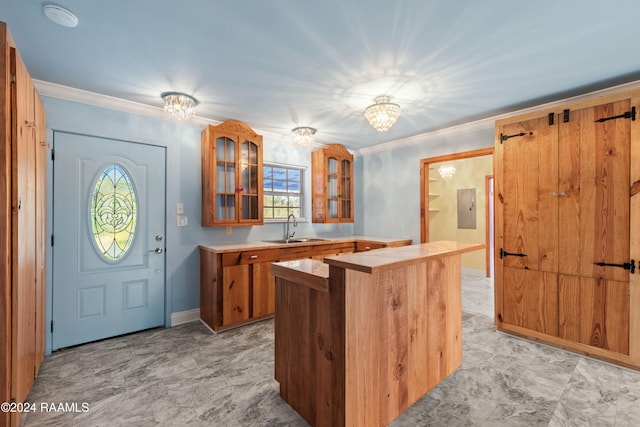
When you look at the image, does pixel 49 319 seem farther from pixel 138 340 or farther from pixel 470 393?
pixel 470 393

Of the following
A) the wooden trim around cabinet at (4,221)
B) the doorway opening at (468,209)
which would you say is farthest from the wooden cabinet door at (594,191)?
the wooden trim around cabinet at (4,221)

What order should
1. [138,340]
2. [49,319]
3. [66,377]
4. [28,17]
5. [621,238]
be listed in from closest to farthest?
[28,17] < [66,377] < [621,238] < [49,319] < [138,340]

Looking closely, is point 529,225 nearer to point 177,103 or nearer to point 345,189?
point 345,189

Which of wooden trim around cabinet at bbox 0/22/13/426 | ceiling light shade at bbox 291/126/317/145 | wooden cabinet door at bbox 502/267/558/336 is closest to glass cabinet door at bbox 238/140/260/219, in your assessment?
ceiling light shade at bbox 291/126/317/145

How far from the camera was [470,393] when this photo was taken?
6.71ft

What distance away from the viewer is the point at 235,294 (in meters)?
3.20

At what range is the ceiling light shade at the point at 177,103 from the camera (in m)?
2.75

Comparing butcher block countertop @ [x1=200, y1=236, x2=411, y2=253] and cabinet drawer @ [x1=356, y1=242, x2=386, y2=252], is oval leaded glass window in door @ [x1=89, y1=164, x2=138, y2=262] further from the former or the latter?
cabinet drawer @ [x1=356, y1=242, x2=386, y2=252]

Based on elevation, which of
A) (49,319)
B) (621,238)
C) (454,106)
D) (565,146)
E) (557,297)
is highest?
(454,106)

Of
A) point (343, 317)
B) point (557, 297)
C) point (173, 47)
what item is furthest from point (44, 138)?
point (557, 297)

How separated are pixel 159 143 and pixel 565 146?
4.17m

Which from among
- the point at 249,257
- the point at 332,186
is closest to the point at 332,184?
the point at 332,186

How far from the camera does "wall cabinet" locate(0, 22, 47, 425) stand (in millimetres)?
1440

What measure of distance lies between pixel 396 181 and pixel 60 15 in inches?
162
